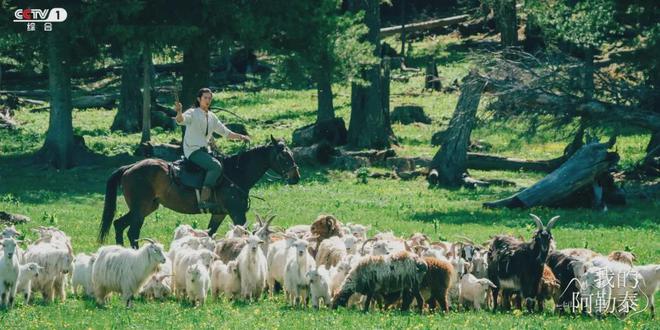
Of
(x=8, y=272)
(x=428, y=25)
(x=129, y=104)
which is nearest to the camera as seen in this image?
(x=8, y=272)

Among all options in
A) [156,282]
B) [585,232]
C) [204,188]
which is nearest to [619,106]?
[585,232]

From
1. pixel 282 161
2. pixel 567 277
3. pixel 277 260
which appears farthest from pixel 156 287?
pixel 567 277

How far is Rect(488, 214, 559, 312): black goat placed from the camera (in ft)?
56.5

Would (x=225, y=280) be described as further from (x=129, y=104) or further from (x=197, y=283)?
(x=129, y=104)

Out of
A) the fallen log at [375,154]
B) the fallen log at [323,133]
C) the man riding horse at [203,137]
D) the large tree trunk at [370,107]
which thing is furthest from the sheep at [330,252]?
the large tree trunk at [370,107]

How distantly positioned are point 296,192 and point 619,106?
27.6 feet

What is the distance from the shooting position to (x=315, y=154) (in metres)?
37.0

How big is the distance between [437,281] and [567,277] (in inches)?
74.8

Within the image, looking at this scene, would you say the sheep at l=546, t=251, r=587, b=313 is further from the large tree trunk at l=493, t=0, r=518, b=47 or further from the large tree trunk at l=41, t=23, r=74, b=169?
the large tree trunk at l=493, t=0, r=518, b=47

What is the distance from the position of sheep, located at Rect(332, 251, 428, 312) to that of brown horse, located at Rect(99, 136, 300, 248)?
18.3 ft

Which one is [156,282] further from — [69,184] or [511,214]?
[69,184]

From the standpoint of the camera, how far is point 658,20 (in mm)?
34031

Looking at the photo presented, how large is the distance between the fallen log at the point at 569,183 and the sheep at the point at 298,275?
41.5 feet

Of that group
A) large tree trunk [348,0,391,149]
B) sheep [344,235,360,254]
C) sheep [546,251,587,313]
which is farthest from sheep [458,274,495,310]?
large tree trunk [348,0,391,149]
